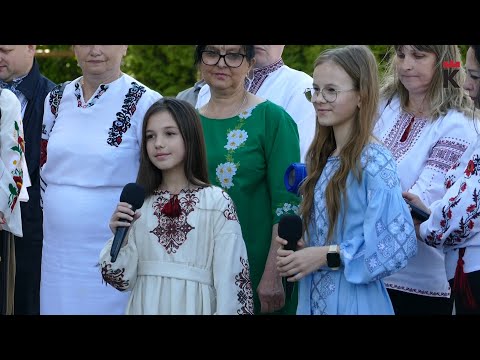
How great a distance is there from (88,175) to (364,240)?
4.76 ft

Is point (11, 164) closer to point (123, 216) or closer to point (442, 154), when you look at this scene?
point (123, 216)

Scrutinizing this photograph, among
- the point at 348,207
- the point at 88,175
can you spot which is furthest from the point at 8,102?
the point at 348,207

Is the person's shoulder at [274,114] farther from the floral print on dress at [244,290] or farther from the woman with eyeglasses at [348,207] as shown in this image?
the floral print on dress at [244,290]

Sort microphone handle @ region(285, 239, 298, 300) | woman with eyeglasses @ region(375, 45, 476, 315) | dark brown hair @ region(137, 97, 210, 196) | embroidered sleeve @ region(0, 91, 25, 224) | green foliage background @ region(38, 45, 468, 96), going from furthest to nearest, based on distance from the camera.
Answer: green foliage background @ region(38, 45, 468, 96)
embroidered sleeve @ region(0, 91, 25, 224)
woman with eyeglasses @ region(375, 45, 476, 315)
dark brown hair @ region(137, 97, 210, 196)
microphone handle @ region(285, 239, 298, 300)

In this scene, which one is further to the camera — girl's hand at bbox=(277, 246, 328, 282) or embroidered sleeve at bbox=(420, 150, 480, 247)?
embroidered sleeve at bbox=(420, 150, 480, 247)

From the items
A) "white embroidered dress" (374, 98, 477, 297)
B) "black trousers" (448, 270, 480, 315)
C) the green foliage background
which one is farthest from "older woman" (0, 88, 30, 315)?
the green foliage background

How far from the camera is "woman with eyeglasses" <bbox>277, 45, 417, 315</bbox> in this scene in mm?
3959

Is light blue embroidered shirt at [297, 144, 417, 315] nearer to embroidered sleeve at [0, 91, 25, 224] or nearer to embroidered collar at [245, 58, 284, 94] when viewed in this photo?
embroidered collar at [245, 58, 284, 94]

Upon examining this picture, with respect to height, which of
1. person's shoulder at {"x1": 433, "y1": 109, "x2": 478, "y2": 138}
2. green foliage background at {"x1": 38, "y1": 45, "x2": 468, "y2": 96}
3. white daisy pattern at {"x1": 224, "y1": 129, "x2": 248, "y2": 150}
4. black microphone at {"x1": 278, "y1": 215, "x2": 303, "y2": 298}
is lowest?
black microphone at {"x1": 278, "y1": 215, "x2": 303, "y2": 298}

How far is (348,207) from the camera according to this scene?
4.08 m

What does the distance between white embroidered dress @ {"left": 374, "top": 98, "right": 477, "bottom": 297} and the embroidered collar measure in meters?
0.94

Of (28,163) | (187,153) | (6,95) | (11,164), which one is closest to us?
(187,153)
